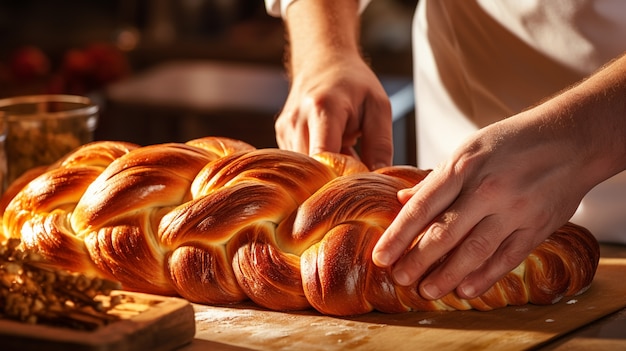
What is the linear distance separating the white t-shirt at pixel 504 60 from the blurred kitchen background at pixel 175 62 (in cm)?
131

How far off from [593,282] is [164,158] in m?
0.68

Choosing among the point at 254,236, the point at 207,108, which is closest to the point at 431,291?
the point at 254,236

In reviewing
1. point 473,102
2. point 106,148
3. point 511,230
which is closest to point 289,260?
point 511,230

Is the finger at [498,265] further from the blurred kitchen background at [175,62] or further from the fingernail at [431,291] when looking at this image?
the blurred kitchen background at [175,62]

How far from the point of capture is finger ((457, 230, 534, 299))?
4.64 ft

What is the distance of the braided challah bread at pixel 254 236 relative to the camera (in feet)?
4.77

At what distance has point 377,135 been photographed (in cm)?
193

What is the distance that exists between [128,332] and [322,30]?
100 cm

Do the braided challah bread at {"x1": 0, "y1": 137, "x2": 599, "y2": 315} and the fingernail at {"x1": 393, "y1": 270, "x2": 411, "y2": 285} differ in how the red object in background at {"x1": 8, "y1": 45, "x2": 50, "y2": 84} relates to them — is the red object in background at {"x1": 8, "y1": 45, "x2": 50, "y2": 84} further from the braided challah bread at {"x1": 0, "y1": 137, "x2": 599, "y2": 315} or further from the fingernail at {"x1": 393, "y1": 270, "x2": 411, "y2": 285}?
the fingernail at {"x1": 393, "y1": 270, "x2": 411, "y2": 285}

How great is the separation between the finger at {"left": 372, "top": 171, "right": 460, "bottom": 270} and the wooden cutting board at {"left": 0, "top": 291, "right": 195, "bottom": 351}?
0.27 m

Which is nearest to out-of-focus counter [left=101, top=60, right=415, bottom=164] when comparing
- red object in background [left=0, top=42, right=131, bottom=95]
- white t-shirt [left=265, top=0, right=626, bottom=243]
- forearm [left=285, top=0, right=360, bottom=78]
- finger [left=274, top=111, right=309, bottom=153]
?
red object in background [left=0, top=42, right=131, bottom=95]

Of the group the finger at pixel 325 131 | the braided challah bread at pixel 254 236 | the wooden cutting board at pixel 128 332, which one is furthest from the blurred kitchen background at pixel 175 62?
the wooden cutting board at pixel 128 332

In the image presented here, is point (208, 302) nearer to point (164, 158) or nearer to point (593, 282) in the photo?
point (164, 158)

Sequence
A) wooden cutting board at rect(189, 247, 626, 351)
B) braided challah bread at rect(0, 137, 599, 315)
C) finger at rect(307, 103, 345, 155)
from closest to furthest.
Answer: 1. wooden cutting board at rect(189, 247, 626, 351)
2. braided challah bread at rect(0, 137, 599, 315)
3. finger at rect(307, 103, 345, 155)
